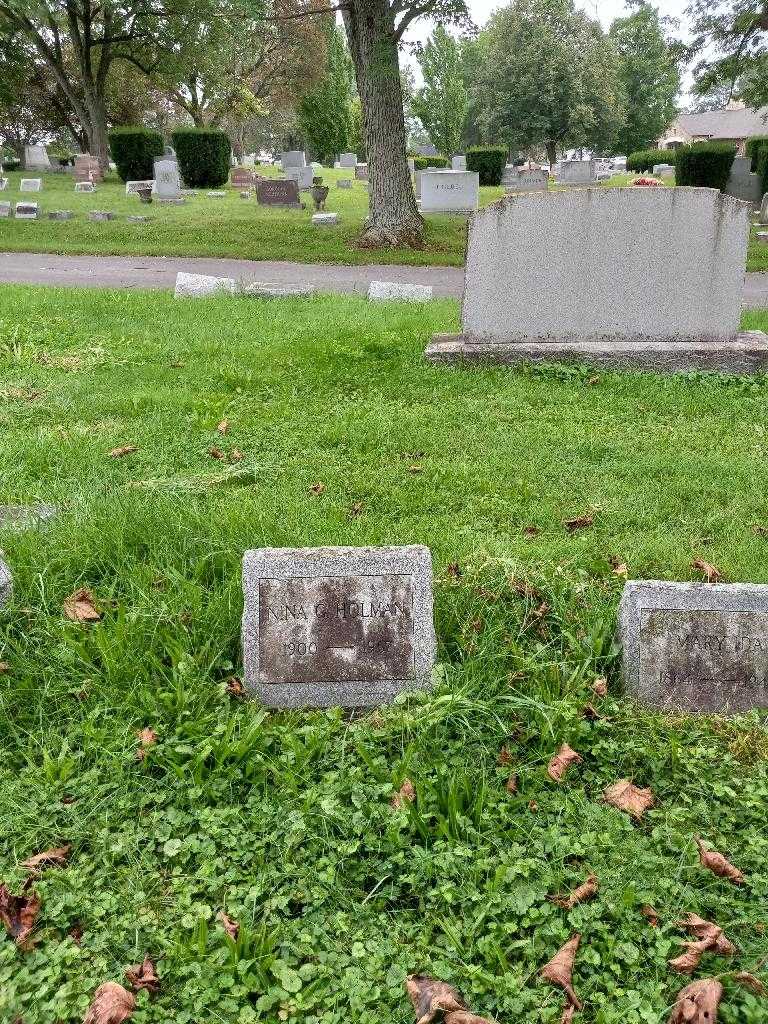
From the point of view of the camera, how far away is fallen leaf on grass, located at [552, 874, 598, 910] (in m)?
2.42

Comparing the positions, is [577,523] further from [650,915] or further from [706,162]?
[706,162]

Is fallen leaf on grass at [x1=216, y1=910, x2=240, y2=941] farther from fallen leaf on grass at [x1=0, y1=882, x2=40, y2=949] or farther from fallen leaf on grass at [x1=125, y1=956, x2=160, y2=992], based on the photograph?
fallen leaf on grass at [x1=0, y1=882, x2=40, y2=949]

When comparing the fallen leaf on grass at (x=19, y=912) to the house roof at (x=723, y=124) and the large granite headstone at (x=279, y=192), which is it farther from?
the house roof at (x=723, y=124)

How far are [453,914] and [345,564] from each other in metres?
1.31

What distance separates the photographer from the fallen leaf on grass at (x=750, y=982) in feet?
7.11

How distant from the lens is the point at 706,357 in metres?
7.13

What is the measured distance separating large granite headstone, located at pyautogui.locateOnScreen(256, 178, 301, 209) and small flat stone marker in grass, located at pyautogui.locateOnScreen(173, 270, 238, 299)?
13.4m

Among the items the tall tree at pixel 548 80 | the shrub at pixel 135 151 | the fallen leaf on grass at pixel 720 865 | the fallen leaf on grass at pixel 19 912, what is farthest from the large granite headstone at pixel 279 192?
the tall tree at pixel 548 80

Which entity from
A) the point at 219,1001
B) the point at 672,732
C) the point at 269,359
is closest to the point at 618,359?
the point at 269,359

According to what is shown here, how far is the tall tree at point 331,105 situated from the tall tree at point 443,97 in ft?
46.2

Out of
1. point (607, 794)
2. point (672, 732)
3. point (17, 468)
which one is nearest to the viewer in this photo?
point (607, 794)

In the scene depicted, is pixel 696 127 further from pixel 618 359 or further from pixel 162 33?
pixel 618 359

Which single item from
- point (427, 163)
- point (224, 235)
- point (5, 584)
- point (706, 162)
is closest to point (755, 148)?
point (706, 162)

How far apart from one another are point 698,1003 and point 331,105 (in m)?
40.7
